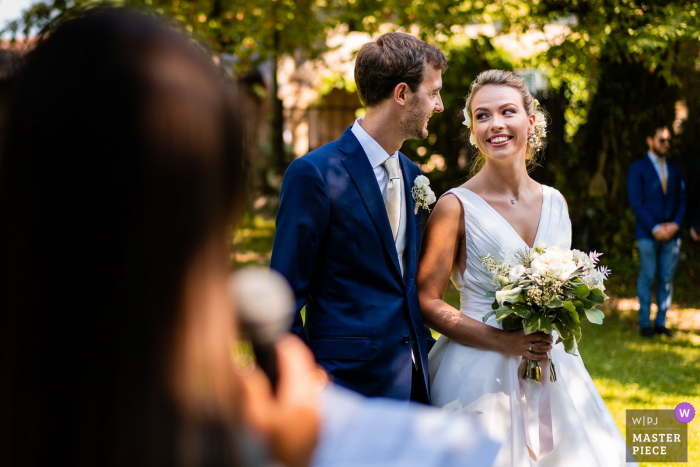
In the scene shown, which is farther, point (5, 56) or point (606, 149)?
point (606, 149)

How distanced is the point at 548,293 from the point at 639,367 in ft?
16.5

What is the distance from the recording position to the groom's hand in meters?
3.08

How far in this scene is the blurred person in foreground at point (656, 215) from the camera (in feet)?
28.6

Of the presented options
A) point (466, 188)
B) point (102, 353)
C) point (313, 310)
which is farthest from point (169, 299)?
point (466, 188)

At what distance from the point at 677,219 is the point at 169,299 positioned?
366 inches

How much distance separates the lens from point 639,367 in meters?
7.31

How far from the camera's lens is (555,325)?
300 centimetres

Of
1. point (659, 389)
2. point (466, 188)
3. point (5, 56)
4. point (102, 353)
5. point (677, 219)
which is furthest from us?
point (677, 219)

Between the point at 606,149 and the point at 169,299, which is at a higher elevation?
the point at 606,149

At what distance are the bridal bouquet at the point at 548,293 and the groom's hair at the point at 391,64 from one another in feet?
3.12

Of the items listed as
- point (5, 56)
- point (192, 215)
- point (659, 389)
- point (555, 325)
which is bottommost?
point (659, 389)

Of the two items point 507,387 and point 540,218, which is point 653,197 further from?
point 507,387

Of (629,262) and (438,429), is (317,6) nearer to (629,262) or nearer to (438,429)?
(629,262)

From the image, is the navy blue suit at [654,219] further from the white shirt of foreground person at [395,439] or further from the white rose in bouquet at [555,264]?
the white shirt of foreground person at [395,439]
